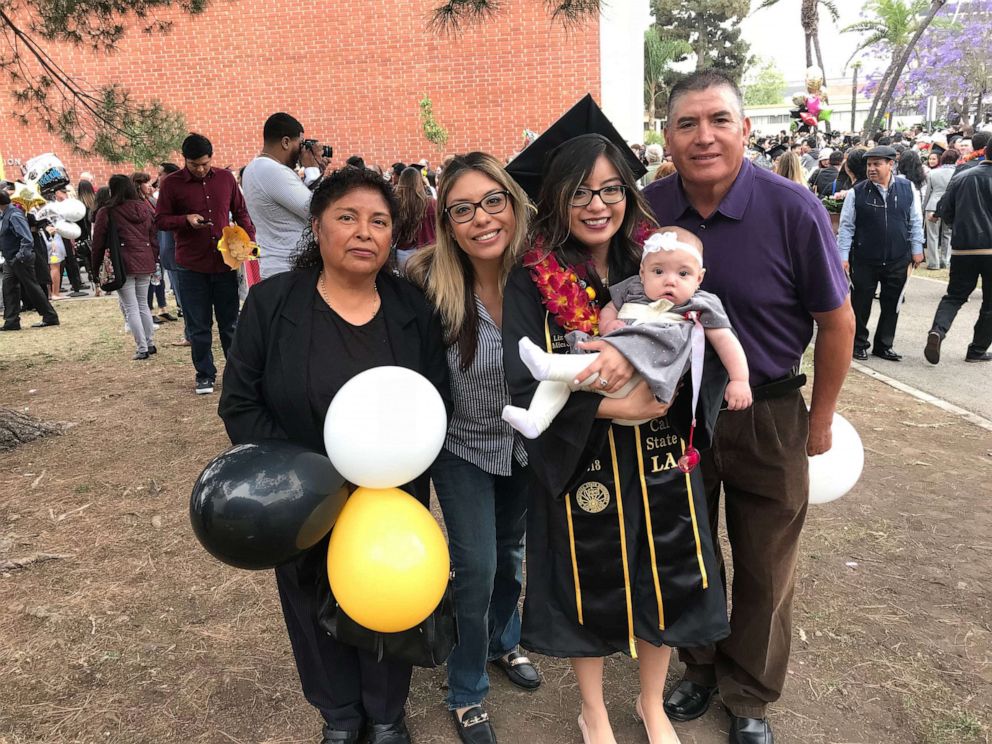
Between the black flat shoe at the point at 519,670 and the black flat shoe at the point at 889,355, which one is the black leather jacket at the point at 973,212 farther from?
the black flat shoe at the point at 519,670

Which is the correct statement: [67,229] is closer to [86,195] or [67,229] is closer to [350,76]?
[86,195]

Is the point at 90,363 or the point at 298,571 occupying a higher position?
the point at 298,571

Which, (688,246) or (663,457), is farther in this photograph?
(663,457)

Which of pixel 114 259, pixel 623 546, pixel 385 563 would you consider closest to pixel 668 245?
pixel 623 546

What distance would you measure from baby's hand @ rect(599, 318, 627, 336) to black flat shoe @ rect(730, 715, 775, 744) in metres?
1.49

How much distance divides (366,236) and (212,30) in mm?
18729

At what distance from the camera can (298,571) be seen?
2.17m

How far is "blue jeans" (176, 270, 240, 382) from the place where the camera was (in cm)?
615

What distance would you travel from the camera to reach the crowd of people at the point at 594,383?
2.02m

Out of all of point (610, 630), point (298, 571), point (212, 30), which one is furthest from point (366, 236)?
point (212, 30)

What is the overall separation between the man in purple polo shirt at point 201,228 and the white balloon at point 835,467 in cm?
517

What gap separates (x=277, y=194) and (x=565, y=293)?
3.32 metres

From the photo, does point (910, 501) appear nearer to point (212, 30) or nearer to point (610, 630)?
point (610, 630)

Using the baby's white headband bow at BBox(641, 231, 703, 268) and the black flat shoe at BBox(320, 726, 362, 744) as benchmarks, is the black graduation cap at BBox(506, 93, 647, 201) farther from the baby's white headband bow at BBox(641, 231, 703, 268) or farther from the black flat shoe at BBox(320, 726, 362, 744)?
the black flat shoe at BBox(320, 726, 362, 744)
